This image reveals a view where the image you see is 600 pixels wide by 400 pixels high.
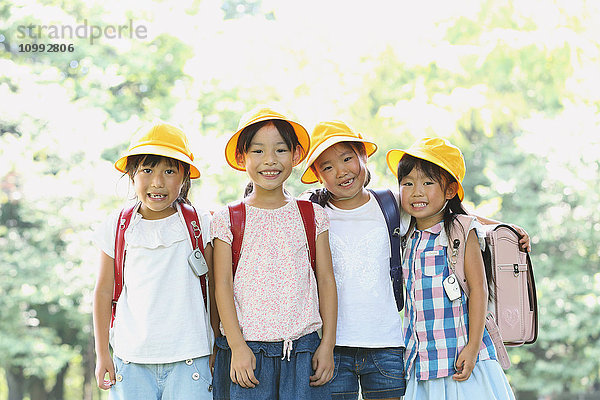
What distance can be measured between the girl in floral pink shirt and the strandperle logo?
594 cm

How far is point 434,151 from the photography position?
2.47 m

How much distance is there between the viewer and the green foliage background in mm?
6293

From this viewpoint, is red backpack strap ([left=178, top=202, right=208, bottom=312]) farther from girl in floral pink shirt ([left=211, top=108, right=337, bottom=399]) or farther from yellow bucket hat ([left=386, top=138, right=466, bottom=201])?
yellow bucket hat ([left=386, top=138, right=466, bottom=201])

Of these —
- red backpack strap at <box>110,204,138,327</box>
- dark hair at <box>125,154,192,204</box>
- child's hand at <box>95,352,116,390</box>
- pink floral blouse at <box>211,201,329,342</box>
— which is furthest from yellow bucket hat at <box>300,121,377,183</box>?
child's hand at <box>95,352,116,390</box>

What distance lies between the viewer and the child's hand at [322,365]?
7.13 feet

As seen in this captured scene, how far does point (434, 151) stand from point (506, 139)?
24.8 ft

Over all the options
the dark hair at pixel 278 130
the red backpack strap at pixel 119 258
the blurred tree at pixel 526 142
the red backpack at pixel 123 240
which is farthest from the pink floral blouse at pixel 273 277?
the blurred tree at pixel 526 142

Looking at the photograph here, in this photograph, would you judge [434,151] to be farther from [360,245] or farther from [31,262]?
[31,262]

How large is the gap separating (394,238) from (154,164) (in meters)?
0.89

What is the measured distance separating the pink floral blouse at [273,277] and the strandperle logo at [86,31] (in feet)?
19.8

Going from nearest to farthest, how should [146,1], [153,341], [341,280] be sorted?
[153,341] → [341,280] → [146,1]

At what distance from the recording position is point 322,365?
218 cm

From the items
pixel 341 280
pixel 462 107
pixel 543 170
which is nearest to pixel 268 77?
pixel 462 107

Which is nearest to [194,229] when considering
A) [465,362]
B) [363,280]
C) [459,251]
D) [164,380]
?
[164,380]
